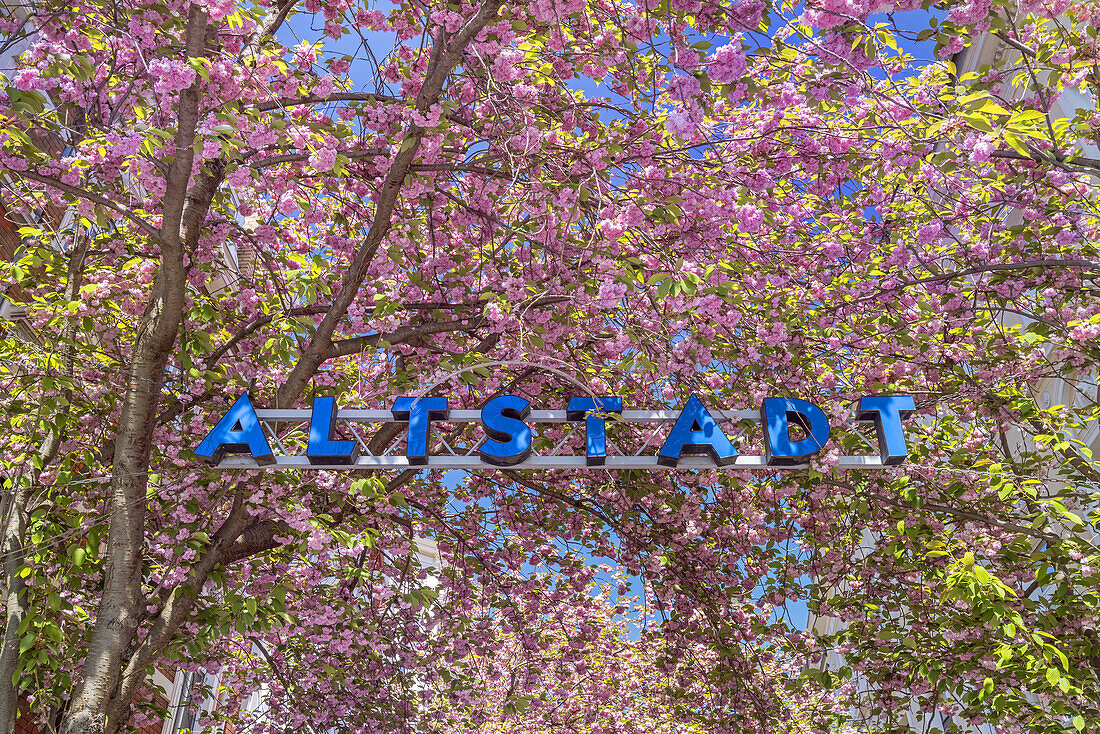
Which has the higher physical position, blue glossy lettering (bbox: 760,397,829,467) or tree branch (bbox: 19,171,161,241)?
tree branch (bbox: 19,171,161,241)

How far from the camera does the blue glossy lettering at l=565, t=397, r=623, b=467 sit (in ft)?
21.6

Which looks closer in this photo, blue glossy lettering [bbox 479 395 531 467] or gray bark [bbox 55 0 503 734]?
gray bark [bbox 55 0 503 734]

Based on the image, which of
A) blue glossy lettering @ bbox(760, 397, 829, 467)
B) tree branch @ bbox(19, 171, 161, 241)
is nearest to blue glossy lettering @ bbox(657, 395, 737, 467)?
blue glossy lettering @ bbox(760, 397, 829, 467)

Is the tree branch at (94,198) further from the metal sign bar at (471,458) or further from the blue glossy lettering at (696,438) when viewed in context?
the blue glossy lettering at (696,438)

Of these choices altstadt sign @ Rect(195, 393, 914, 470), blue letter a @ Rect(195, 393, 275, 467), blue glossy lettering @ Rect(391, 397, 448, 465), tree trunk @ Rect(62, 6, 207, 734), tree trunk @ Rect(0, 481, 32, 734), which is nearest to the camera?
tree trunk @ Rect(62, 6, 207, 734)

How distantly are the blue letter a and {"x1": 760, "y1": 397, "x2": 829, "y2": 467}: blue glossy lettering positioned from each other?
387 centimetres

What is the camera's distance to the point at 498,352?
6.99m

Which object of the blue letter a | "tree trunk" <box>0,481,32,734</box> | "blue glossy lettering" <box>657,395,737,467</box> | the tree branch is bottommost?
"tree trunk" <box>0,481,32,734</box>

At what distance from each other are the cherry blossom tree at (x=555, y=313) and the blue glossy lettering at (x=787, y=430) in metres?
0.26

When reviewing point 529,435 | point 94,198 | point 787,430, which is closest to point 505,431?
point 529,435

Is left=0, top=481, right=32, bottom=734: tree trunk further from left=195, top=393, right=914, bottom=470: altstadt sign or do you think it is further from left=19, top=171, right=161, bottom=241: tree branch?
left=19, top=171, right=161, bottom=241: tree branch

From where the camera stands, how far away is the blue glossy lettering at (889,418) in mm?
6293

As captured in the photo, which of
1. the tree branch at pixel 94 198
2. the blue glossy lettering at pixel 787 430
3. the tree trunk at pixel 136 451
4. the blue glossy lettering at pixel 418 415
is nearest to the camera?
Answer: the tree trunk at pixel 136 451

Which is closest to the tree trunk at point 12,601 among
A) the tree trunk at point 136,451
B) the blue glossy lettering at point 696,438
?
the tree trunk at point 136,451
